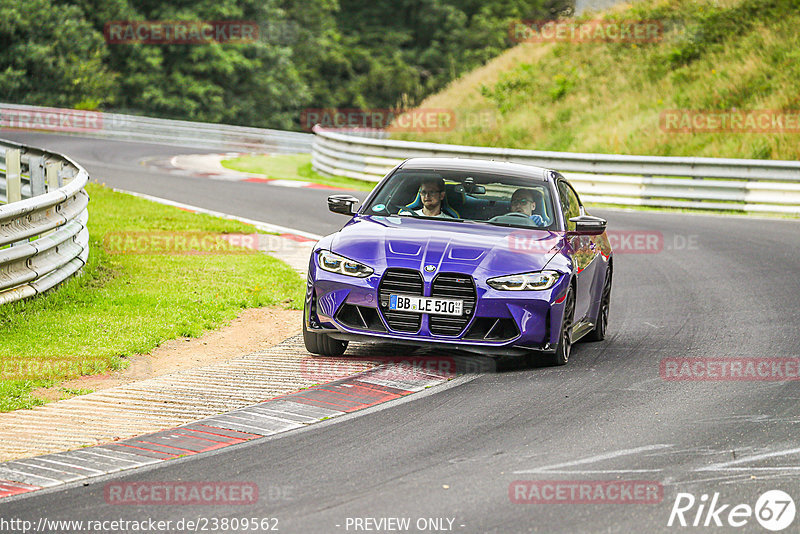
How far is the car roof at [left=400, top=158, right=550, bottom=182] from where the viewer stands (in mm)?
10141

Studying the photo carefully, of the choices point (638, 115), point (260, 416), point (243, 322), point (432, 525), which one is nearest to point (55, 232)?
point (243, 322)

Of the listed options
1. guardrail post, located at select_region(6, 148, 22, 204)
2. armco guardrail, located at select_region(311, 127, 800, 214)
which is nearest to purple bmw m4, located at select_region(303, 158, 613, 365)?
guardrail post, located at select_region(6, 148, 22, 204)

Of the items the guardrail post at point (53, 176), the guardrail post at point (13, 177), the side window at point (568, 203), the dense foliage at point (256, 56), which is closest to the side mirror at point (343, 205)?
the side window at point (568, 203)

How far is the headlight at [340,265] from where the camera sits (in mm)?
8688

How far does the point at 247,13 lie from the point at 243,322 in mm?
47496

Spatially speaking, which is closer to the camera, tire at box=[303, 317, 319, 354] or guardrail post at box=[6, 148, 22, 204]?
tire at box=[303, 317, 319, 354]

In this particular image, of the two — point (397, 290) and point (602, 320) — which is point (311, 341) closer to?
point (397, 290)

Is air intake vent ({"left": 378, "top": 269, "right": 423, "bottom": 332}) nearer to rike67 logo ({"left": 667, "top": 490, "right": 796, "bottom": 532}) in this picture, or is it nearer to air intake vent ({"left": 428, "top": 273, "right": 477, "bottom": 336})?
air intake vent ({"left": 428, "top": 273, "right": 477, "bottom": 336})

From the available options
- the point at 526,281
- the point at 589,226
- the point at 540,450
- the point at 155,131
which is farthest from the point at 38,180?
the point at 155,131

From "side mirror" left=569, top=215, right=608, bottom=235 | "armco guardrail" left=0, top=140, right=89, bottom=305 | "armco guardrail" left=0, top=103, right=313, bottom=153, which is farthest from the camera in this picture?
"armco guardrail" left=0, top=103, right=313, bottom=153

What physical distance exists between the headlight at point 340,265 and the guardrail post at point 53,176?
5962 mm

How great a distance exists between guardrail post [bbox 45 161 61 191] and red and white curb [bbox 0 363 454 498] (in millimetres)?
6694

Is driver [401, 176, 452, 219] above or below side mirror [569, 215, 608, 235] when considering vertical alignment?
above

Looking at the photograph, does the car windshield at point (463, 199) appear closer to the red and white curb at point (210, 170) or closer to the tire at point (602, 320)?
the tire at point (602, 320)
